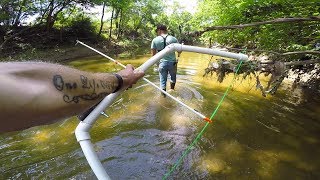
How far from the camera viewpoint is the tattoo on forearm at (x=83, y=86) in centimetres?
124

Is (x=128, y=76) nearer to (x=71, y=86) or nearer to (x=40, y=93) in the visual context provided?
(x=71, y=86)

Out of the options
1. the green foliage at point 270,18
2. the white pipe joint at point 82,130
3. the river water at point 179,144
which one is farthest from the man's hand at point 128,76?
the green foliage at point 270,18

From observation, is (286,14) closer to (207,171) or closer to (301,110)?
(301,110)

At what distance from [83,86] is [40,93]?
0.30 m

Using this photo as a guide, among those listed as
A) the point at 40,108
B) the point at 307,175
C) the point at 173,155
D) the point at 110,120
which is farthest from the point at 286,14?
the point at 40,108

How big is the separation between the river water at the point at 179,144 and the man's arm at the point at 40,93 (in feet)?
12.0

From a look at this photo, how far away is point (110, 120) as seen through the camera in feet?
24.1

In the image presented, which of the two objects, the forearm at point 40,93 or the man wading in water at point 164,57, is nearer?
the forearm at point 40,93

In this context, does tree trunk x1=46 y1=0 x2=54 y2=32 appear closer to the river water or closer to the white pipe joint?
the river water

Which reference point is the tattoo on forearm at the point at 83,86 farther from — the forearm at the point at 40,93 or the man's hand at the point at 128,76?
the man's hand at the point at 128,76

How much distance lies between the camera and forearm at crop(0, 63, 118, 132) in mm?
1026

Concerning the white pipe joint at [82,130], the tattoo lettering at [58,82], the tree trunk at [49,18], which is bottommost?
the white pipe joint at [82,130]

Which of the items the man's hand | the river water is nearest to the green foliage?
the river water

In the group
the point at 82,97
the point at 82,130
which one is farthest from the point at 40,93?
the point at 82,130
